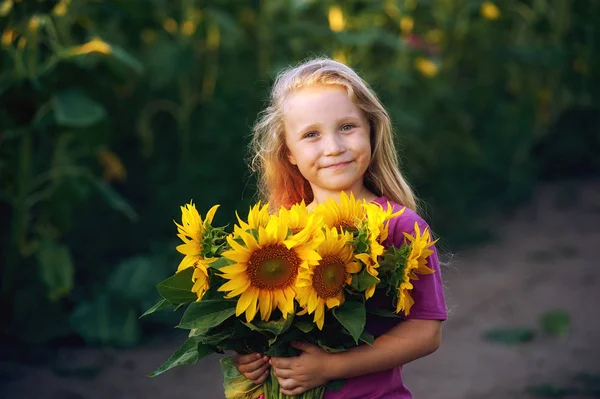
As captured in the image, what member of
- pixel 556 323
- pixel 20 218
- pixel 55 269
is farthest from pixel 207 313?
pixel 556 323

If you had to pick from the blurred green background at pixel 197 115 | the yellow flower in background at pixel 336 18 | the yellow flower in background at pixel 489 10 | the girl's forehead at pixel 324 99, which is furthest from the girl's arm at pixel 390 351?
the yellow flower in background at pixel 489 10

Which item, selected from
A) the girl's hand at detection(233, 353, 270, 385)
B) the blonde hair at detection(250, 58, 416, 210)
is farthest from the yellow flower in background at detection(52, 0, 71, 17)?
the girl's hand at detection(233, 353, 270, 385)

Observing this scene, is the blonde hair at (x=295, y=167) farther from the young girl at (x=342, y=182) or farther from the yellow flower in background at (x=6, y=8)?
the yellow flower in background at (x=6, y=8)

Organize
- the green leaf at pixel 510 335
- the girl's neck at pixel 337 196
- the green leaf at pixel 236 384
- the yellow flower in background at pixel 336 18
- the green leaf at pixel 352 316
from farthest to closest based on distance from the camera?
1. the yellow flower in background at pixel 336 18
2. the green leaf at pixel 510 335
3. the girl's neck at pixel 337 196
4. the green leaf at pixel 236 384
5. the green leaf at pixel 352 316

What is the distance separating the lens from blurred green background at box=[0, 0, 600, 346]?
405 centimetres

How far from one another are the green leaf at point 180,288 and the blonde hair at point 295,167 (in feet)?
1.41

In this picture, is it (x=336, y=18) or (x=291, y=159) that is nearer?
(x=291, y=159)

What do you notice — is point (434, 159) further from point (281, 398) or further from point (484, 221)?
point (281, 398)

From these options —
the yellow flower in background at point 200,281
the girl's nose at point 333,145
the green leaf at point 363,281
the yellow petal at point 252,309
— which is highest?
the girl's nose at point 333,145

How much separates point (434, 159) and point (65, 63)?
9.20 ft

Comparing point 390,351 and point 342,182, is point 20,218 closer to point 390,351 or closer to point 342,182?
point 342,182

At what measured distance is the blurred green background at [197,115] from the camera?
13.3 feet

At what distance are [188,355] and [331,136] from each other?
0.53 meters

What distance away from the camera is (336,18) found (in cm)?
537
